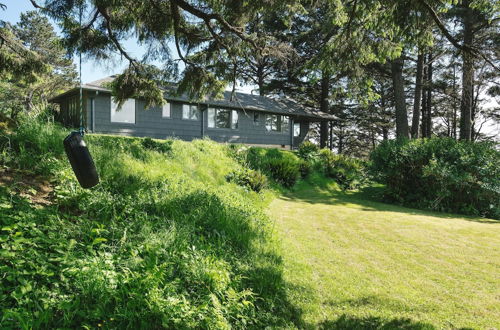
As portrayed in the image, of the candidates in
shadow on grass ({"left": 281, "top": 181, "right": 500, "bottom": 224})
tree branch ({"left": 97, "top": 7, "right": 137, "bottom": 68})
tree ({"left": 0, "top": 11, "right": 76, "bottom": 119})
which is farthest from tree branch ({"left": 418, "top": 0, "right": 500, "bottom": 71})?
tree ({"left": 0, "top": 11, "right": 76, "bottom": 119})

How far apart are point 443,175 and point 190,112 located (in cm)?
1293

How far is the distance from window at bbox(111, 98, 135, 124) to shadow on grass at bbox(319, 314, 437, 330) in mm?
14737

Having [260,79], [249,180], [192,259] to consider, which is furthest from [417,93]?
[192,259]

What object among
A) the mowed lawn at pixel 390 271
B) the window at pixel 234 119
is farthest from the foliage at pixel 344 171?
the window at pixel 234 119

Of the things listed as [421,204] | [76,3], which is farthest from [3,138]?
[421,204]

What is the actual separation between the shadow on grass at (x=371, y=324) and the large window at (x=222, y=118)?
1662 cm

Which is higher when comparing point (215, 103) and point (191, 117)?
point (215, 103)

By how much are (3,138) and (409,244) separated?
6.98m

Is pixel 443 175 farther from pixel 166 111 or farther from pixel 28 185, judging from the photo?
pixel 166 111

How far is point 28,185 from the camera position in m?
4.28

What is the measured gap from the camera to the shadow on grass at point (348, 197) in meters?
9.08

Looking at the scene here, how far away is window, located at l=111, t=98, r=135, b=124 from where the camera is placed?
51.2 feet

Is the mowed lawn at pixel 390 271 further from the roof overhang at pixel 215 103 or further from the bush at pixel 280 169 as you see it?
the roof overhang at pixel 215 103

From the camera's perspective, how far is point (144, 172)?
231 inches
